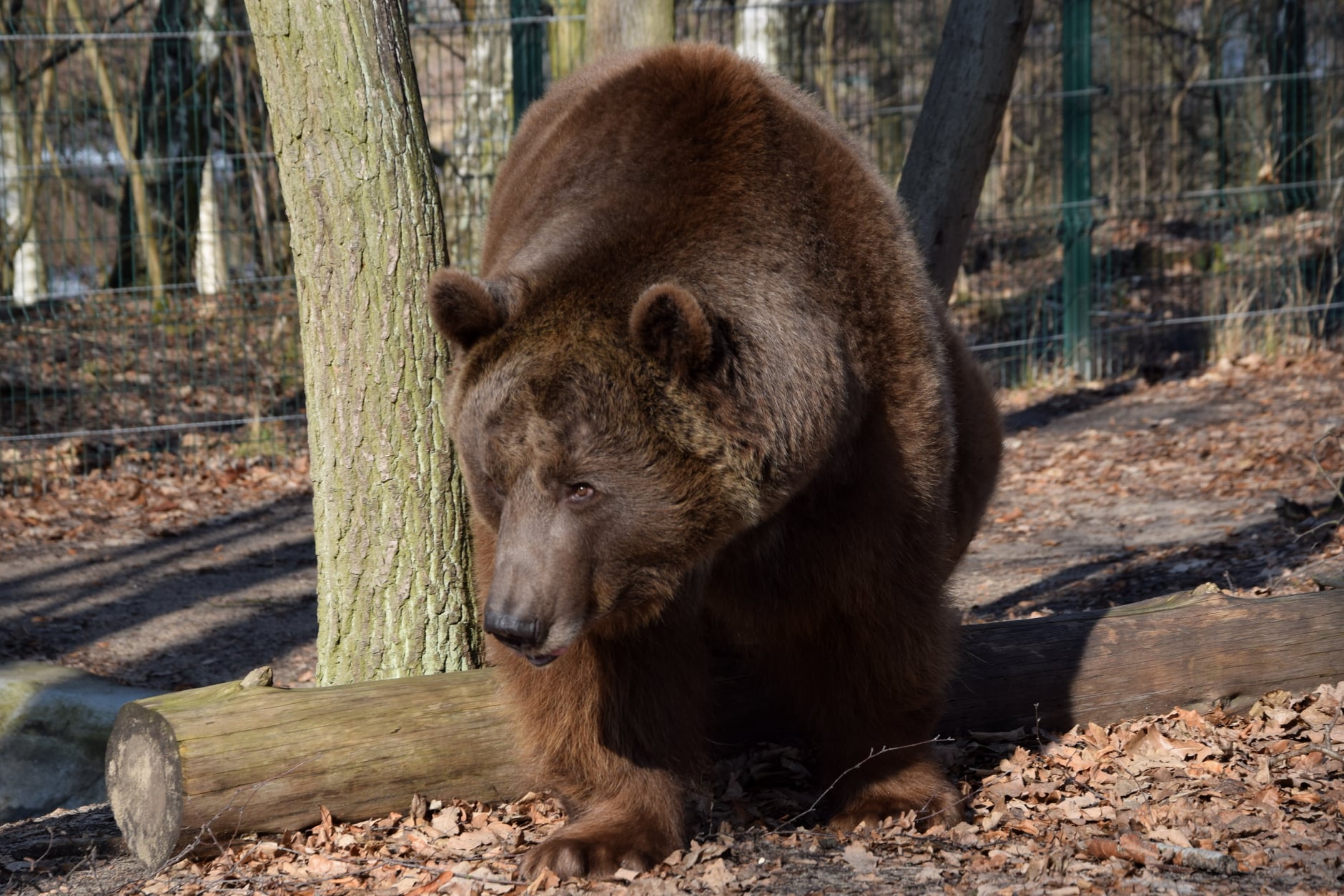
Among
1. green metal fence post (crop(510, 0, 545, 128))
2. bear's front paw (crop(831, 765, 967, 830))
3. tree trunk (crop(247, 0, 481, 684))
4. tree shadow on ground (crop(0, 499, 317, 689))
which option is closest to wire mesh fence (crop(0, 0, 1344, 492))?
green metal fence post (crop(510, 0, 545, 128))

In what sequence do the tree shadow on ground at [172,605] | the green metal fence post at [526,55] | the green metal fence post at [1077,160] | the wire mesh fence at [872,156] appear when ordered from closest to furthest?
the tree shadow on ground at [172,605]
the green metal fence post at [526,55]
the wire mesh fence at [872,156]
the green metal fence post at [1077,160]

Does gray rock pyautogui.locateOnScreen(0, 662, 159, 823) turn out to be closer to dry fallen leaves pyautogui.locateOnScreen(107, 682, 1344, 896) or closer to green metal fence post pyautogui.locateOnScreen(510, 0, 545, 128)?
dry fallen leaves pyautogui.locateOnScreen(107, 682, 1344, 896)

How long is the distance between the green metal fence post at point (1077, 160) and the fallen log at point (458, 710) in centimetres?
750

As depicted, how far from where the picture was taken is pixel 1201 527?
733cm

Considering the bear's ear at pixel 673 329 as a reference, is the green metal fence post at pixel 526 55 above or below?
above

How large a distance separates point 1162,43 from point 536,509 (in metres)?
11.4

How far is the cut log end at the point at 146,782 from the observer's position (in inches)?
134

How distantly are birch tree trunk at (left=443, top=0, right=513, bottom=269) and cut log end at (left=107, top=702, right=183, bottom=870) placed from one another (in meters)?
7.33

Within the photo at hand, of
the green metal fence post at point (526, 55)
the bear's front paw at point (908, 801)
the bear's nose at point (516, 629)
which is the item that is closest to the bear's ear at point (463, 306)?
the bear's nose at point (516, 629)

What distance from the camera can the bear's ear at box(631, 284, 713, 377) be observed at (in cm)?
294

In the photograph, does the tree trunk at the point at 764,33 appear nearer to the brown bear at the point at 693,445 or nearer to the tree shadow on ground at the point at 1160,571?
the tree shadow on ground at the point at 1160,571

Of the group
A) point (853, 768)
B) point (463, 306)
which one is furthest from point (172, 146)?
point (853, 768)

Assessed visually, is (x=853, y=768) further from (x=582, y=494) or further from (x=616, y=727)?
(x=582, y=494)

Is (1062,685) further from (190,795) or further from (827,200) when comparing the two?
(190,795)
